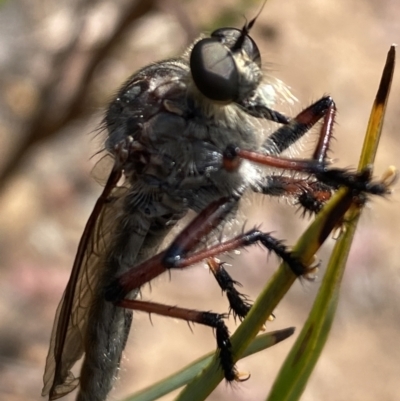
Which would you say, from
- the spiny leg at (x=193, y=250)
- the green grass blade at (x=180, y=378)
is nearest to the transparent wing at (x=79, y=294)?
the spiny leg at (x=193, y=250)

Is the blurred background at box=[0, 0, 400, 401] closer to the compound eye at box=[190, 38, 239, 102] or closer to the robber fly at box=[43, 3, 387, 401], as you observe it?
the robber fly at box=[43, 3, 387, 401]

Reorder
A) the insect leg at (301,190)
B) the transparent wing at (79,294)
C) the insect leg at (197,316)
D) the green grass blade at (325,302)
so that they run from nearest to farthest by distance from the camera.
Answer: the green grass blade at (325,302) → the insect leg at (197,316) → the insect leg at (301,190) → the transparent wing at (79,294)

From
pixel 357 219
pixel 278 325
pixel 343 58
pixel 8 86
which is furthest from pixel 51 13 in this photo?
pixel 357 219

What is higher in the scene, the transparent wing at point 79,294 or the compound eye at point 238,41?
the compound eye at point 238,41

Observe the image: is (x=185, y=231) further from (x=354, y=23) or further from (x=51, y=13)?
(x=354, y=23)

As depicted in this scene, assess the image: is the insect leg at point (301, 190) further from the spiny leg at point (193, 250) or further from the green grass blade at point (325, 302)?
the green grass blade at point (325, 302)

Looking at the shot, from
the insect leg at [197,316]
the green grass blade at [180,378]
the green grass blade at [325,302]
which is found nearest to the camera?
the green grass blade at [325,302]

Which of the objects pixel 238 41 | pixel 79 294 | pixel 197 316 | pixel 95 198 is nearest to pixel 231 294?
pixel 197 316

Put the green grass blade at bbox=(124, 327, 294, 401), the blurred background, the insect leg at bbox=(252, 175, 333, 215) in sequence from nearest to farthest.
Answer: the green grass blade at bbox=(124, 327, 294, 401) → the insect leg at bbox=(252, 175, 333, 215) → the blurred background

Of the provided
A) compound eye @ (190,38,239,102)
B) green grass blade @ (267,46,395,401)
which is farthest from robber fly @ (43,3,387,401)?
green grass blade @ (267,46,395,401)
